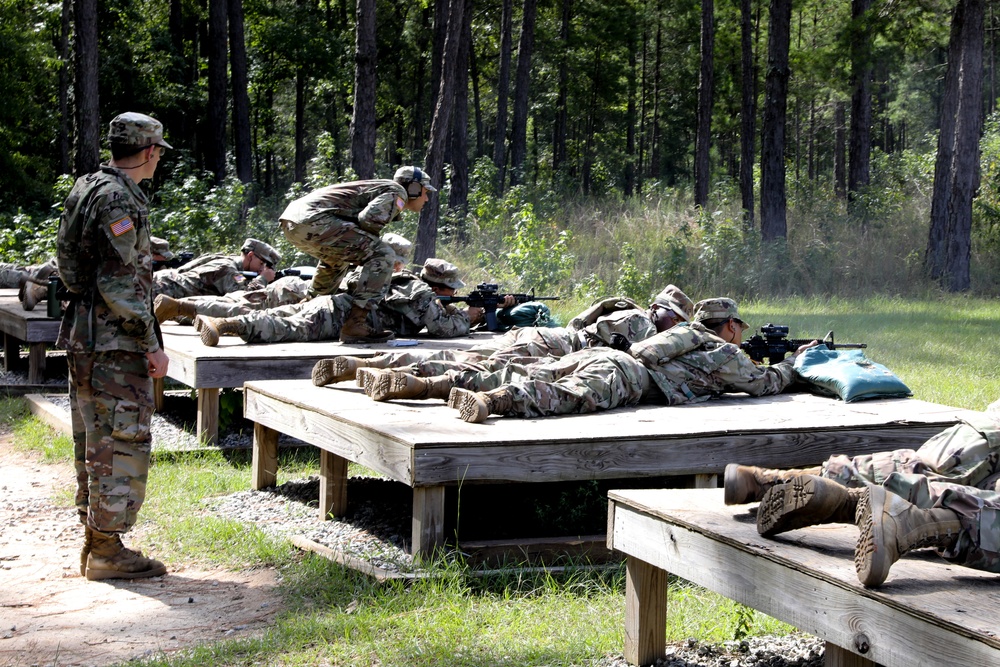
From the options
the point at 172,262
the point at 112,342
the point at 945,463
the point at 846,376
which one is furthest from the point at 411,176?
the point at 945,463

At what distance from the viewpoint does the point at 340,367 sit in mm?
6523

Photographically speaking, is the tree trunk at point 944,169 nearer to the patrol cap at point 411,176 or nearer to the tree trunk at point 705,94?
the tree trunk at point 705,94

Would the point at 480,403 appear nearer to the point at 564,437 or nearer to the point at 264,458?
the point at 564,437

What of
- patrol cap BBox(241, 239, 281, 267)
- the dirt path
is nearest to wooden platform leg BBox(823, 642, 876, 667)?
the dirt path

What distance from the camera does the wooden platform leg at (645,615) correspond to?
384 centimetres

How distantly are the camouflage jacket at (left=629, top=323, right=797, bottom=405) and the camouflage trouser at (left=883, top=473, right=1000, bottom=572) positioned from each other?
299 centimetres

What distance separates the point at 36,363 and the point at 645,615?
28.3ft

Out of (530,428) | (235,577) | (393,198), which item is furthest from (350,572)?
(393,198)

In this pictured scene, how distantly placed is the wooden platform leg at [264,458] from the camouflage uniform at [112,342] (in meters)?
1.84

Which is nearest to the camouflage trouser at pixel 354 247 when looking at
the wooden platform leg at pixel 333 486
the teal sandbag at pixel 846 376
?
the wooden platform leg at pixel 333 486

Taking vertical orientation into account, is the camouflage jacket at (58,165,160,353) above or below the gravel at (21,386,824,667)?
above

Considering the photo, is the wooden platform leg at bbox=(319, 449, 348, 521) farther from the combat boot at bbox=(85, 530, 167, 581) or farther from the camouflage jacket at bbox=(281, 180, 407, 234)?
the camouflage jacket at bbox=(281, 180, 407, 234)

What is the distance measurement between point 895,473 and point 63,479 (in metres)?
5.78

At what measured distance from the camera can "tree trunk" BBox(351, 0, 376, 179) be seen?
14023 millimetres
